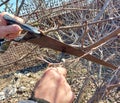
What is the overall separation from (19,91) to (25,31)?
4010mm

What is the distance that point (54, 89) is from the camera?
100 centimetres

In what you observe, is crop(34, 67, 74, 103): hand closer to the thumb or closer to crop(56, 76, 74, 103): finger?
crop(56, 76, 74, 103): finger

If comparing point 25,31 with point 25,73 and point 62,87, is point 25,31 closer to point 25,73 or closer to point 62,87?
point 62,87

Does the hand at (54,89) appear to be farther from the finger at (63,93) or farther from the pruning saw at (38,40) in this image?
the pruning saw at (38,40)

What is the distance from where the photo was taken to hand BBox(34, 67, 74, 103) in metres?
0.98

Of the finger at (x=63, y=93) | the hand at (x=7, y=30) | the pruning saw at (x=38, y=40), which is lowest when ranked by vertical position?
the finger at (x=63, y=93)

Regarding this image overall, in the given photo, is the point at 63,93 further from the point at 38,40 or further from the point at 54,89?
the point at 38,40

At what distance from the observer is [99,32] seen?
2.83m

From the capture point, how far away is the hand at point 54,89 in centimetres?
98

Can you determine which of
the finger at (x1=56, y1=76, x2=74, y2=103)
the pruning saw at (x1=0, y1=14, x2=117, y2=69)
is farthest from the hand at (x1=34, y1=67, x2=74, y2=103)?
the pruning saw at (x1=0, y1=14, x2=117, y2=69)

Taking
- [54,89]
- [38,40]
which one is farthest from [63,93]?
[38,40]

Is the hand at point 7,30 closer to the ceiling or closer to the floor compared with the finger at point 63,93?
closer to the ceiling

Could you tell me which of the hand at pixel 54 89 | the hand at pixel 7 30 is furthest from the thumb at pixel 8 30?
the hand at pixel 54 89

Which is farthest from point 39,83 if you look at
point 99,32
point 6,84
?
→ point 6,84
